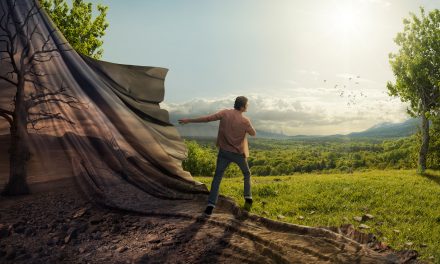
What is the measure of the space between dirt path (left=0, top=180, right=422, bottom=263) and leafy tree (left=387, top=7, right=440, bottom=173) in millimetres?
22656

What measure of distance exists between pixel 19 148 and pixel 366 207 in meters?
9.14

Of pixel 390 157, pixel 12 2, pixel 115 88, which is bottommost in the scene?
pixel 390 157

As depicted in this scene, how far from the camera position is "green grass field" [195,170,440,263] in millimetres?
9227

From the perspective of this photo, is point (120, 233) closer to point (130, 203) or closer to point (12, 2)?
point (130, 203)

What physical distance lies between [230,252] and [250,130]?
2.92 m

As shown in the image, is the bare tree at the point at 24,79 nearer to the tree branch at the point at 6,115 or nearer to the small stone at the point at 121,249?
the tree branch at the point at 6,115

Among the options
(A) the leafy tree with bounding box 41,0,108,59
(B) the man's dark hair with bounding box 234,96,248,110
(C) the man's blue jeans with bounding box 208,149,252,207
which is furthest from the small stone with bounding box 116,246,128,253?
(A) the leafy tree with bounding box 41,0,108,59

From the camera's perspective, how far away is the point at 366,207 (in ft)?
39.5

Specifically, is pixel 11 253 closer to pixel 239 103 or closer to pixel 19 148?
pixel 19 148

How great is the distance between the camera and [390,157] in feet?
286

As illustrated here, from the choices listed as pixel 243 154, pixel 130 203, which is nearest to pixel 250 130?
pixel 243 154

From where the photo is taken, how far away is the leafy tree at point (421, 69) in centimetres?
2777

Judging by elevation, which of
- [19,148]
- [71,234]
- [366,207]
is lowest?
[366,207]

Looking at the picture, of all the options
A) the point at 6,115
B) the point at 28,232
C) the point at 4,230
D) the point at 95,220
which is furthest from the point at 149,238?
the point at 6,115
